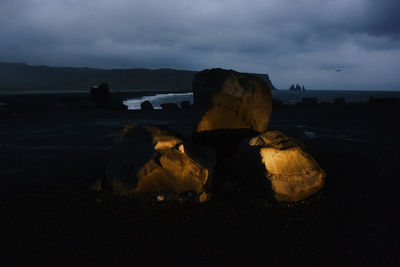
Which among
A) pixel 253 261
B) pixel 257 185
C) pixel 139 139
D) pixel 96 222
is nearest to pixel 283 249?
pixel 253 261

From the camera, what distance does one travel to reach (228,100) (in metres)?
5.42

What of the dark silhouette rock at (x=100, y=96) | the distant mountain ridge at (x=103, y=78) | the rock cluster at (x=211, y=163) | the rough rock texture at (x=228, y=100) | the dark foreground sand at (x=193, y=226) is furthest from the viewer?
the distant mountain ridge at (x=103, y=78)

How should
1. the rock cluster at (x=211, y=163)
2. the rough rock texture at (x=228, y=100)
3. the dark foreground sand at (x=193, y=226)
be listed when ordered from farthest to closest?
the rough rock texture at (x=228, y=100), the rock cluster at (x=211, y=163), the dark foreground sand at (x=193, y=226)

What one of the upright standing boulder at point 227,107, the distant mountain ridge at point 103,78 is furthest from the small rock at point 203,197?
the distant mountain ridge at point 103,78

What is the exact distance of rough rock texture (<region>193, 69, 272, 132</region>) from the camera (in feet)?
17.8

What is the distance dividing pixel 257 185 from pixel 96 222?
2555 millimetres

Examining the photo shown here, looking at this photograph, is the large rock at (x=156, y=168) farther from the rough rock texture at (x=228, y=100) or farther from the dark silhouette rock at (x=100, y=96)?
the dark silhouette rock at (x=100, y=96)

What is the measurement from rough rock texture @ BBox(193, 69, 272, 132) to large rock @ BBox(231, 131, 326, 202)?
1.18 metres

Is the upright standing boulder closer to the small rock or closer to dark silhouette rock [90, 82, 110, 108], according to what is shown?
the small rock

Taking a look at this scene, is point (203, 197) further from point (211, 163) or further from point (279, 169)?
point (279, 169)

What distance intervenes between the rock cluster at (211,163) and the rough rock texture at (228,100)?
0.07 ft

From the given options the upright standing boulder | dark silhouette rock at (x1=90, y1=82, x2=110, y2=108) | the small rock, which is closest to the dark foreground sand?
the small rock

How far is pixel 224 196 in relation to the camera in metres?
4.20

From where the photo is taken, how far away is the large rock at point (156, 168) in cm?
406
